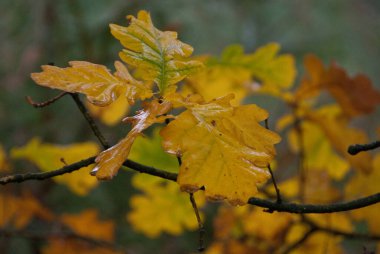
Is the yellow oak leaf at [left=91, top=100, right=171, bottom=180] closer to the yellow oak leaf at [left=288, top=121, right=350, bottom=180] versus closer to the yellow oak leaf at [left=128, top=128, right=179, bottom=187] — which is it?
the yellow oak leaf at [left=128, top=128, right=179, bottom=187]

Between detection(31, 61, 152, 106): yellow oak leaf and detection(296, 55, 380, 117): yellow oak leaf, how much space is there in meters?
0.61

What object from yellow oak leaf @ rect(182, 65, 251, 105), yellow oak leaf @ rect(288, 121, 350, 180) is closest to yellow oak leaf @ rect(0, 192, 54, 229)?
yellow oak leaf @ rect(182, 65, 251, 105)

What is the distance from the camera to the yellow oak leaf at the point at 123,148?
21.4 inches

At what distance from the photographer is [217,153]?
1.86 ft

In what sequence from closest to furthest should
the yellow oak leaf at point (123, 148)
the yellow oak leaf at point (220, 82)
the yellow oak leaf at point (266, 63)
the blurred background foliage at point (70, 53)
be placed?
the yellow oak leaf at point (123, 148)
the yellow oak leaf at point (266, 63)
the yellow oak leaf at point (220, 82)
the blurred background foliage at point (70, 53)

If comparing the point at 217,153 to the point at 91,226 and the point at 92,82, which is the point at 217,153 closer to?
the point at 92,82

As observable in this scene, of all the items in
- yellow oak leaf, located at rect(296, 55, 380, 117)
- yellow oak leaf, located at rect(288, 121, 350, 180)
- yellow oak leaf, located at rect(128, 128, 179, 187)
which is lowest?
yellow oak leaf, located at rect(288, 121, 350, 180)

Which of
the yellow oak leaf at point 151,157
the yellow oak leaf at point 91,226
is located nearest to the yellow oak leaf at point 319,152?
the yellow oak leaf at point 151,157

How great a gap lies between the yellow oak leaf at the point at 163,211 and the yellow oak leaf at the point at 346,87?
527 mm

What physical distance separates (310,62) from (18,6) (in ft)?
7.09

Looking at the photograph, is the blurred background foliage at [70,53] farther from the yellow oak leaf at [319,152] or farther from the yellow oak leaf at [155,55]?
the yellow oak leaf at [155,55]

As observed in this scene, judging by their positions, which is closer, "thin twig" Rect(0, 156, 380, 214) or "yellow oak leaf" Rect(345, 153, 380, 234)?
"thin twig" Rect(0, 156, 380, 214)

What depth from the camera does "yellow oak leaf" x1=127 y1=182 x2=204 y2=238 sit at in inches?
58.1

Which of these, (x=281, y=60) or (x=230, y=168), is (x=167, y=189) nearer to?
(x=281, y=60)
